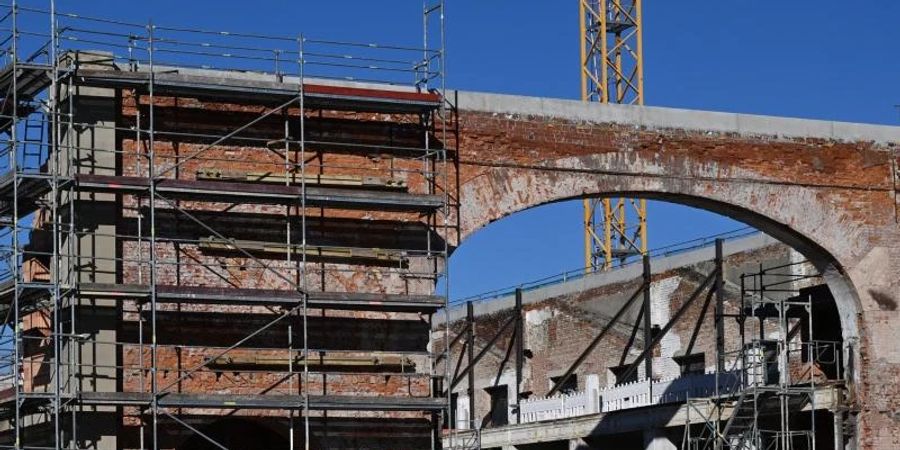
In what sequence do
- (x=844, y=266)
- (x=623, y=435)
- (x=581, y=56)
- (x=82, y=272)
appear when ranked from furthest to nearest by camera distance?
1. (x=581, y=56)
2. (x=623, y=435)
3. (x=844, y=266)
4. (x=82, y=272)

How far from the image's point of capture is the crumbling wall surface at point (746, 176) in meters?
24.7

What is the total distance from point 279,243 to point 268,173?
948mm

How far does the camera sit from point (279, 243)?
2350cm

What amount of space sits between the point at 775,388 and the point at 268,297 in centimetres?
Result: 919

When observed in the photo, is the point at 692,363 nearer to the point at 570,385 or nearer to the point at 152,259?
the point at 570,385

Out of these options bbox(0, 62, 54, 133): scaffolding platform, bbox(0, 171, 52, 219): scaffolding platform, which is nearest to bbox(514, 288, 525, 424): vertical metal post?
bbox(0, 171, 52, 219): scaffolding platform

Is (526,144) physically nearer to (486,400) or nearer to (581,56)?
(486,400)

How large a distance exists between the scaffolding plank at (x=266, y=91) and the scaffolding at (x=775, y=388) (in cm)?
772

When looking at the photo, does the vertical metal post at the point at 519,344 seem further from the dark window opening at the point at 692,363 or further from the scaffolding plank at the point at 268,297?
the scaffolding plank at the point at 268,297

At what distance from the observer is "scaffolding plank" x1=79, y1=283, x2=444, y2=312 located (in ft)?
72.5

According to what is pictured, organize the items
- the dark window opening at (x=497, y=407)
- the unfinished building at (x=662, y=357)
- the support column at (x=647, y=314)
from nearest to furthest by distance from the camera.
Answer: the unfinished building at (x=662, y=357), the support column at (x=647, y=314), the dark window opening at (x=497, y=407)

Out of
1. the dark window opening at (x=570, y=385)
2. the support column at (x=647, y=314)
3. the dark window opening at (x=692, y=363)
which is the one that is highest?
the support column at (x=647, y=314)

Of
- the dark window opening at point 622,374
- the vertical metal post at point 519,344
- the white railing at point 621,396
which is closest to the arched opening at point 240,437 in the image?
the white railing at point 621,396

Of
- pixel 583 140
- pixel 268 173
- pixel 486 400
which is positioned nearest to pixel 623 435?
pixel 486 400
